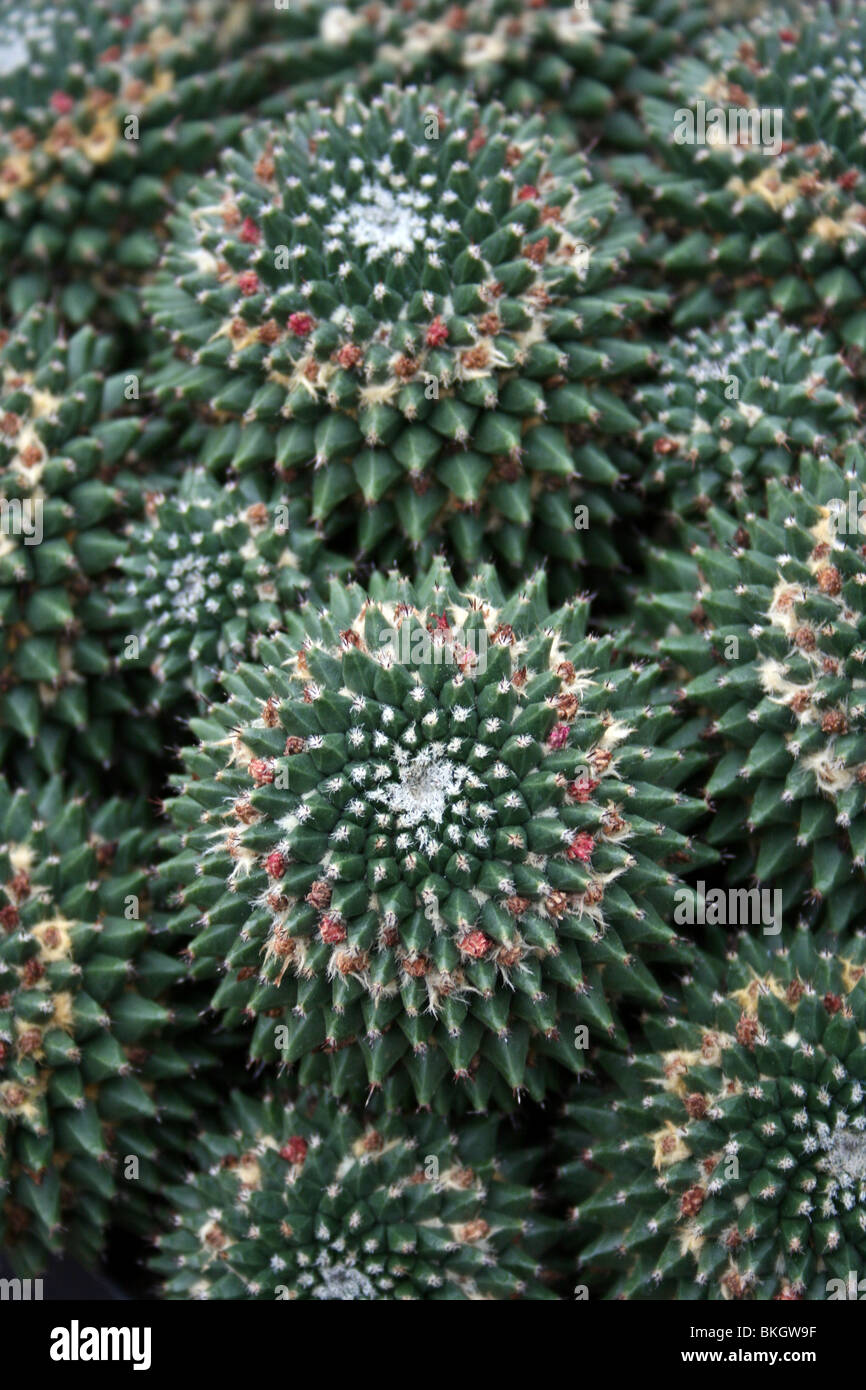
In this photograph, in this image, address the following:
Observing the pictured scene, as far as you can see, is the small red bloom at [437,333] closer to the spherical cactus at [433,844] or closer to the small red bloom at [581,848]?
the spherical cactus at [433,844]

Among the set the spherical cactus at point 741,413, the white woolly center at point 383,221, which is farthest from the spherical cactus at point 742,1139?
the white woolly center at point 383,221

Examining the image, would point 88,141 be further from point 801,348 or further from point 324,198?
point 801,348

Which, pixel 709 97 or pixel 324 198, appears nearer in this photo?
pixel 324 198

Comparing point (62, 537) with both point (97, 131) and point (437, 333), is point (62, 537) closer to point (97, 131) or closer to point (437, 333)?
point (437, 333)

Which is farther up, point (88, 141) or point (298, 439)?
point (88, 141)

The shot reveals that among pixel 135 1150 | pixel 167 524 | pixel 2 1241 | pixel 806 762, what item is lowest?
pixel 2 1241

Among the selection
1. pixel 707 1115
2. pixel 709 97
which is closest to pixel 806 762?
pixel 707 1115

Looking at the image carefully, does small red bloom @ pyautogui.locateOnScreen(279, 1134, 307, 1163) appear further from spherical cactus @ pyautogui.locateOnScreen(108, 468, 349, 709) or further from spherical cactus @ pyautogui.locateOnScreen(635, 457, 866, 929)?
spherical cactus @ pyautogui.locateOnScreen(635, 457, 866, 929)
